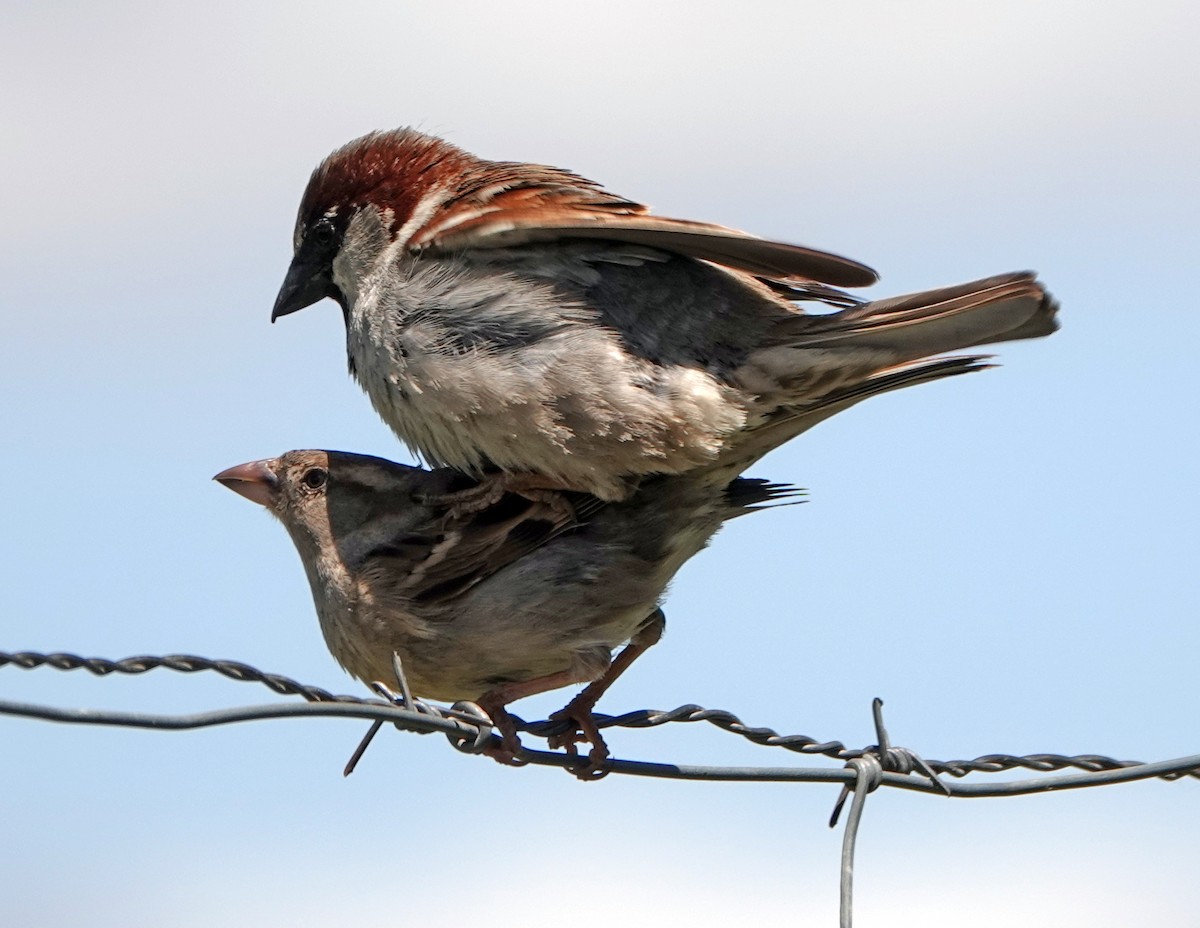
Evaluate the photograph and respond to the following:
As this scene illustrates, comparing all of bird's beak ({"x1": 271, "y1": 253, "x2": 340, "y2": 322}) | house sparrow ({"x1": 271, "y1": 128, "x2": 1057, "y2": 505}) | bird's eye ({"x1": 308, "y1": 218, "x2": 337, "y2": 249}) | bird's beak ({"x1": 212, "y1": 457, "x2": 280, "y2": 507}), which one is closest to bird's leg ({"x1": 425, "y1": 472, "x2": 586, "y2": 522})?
house sparrow ({"x1": 271, "y1": 128, "x2": 1057, "y2": 505})

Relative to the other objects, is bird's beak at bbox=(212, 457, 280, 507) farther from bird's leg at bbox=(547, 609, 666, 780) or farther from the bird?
bird's leg at bbox=(547, 609, 666, 780)

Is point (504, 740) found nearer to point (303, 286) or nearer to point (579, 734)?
point (579, 734)

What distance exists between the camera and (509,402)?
15.9ft

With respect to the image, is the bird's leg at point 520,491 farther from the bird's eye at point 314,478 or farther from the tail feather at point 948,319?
the tail feather at point 948,319

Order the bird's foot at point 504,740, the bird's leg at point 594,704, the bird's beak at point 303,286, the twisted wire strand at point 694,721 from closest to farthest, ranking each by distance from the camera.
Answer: the twisted wire strand at point 694,721, the bird's foot at point 504,740, the bird's leg at point 594,704, the bird's beak at point 303,286

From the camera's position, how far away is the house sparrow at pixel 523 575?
4.98 m

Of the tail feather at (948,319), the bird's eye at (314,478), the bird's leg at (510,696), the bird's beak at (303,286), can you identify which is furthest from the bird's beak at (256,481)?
the tail feather at (948,319)

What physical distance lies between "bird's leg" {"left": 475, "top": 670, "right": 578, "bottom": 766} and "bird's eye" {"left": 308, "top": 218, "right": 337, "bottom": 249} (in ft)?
6.01

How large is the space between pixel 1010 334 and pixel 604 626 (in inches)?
62.8

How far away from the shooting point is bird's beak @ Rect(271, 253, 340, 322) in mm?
5770

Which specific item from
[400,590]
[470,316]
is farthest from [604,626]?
[470,316]

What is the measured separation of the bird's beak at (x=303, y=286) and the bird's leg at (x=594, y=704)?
1.71 meters

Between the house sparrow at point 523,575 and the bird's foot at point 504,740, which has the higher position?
the house sparrow at point 523,575

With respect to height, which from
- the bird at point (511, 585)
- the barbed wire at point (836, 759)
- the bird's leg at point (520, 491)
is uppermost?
the bird's leg at point (520, 491)
